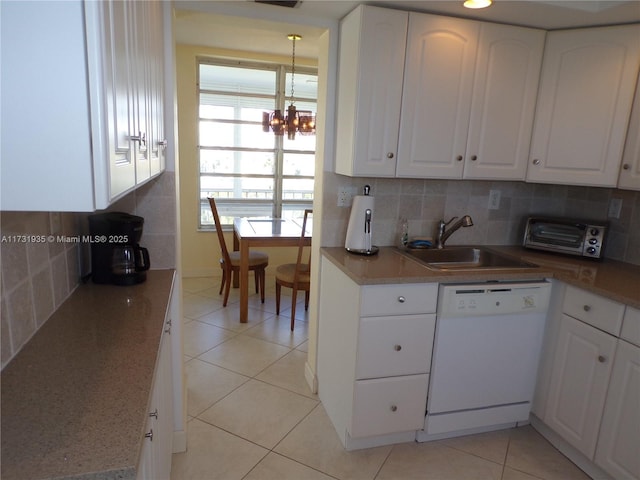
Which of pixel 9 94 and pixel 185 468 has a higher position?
pixel 9 94

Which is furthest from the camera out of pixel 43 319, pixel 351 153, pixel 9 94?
pixel 351 153

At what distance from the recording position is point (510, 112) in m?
2.28

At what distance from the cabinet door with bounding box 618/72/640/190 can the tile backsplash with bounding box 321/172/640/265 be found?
27 cm

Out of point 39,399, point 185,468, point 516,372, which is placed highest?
point 39,399

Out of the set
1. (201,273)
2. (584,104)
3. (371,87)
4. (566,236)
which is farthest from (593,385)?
(201,273)

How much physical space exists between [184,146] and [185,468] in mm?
3387

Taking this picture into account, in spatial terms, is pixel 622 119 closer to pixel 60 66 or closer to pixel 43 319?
pixel 60 66

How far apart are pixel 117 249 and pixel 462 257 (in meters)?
1.94

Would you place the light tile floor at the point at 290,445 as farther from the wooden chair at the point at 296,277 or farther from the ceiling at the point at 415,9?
the ceiling at the point at 415,9

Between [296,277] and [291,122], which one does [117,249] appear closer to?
[296,277]

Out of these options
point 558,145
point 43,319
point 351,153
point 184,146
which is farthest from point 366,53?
point 184,146

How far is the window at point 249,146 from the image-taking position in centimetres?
462

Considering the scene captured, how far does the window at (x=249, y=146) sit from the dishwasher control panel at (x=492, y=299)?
3.07 metres

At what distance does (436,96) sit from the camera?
2152mm
